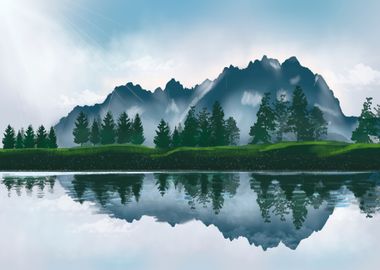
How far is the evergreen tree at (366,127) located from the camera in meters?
116

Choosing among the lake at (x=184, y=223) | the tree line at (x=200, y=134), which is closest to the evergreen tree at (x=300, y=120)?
the tree line at (x=200, y=134)

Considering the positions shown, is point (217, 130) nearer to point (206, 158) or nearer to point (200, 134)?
point (200, 134)

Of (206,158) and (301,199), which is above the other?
(206,158)

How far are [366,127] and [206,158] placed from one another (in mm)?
55533

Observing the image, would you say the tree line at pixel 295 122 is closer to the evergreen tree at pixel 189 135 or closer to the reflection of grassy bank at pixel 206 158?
the evergreen tree at pixel 189 135

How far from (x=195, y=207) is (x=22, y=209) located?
10.1 meters

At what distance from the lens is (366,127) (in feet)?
387

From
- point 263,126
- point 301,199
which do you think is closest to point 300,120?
point 263,126

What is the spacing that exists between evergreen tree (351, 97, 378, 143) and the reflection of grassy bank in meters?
37.6

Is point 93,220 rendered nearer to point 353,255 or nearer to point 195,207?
point 195,207

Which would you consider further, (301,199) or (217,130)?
(217,130)

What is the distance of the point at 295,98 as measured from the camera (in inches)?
4444

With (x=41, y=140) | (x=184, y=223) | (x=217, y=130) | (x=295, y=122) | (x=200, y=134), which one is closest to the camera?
(x=184, y=223)

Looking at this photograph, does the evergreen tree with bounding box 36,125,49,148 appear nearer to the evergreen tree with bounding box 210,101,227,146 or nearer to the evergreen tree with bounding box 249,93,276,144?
the evergreen tree with bounding box 210,101,227,146
